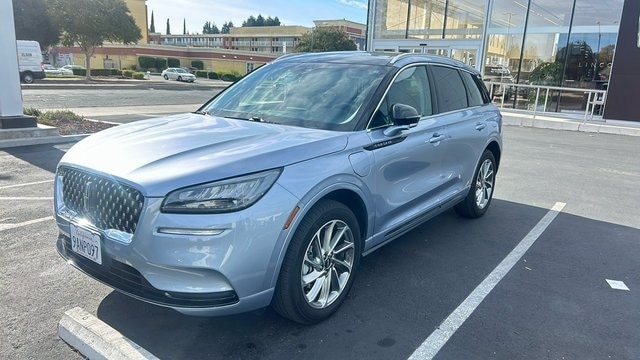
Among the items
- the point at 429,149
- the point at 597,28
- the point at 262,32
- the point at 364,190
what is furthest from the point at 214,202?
the point at 262,32

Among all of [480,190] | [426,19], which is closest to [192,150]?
[480,190]

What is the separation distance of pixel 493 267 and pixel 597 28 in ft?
55.8

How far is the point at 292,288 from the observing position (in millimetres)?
2793

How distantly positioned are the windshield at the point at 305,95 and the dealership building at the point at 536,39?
52.6 feet

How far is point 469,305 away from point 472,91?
2.74m

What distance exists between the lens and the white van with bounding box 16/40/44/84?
3203 centimetres

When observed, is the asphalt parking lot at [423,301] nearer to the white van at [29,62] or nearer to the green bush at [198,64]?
the white van at [29,62]

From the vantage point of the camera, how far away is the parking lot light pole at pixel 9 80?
8898 mm

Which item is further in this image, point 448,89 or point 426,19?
point 426,19

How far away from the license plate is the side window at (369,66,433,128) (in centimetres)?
197

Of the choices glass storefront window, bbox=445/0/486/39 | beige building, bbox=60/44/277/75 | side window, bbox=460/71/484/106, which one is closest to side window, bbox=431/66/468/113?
side window, bbox=460/71/484/106

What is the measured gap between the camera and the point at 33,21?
42.5m

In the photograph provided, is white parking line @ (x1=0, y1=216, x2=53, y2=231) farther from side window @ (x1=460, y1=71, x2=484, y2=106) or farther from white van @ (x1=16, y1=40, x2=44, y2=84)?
white van @ (x1=16, y1=40, x2=44, y2=84)

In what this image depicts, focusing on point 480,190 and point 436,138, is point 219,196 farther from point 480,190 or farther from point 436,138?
point 480,190
